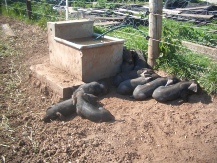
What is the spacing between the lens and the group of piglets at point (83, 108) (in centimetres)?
416

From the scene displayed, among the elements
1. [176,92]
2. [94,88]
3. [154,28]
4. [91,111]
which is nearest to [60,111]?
[91,111]

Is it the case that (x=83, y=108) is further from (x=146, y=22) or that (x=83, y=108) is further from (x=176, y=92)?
(x=146, y=22)

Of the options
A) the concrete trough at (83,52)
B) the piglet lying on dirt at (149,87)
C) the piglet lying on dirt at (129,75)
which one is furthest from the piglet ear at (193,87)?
the concrete trough at (83,52)

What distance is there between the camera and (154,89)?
4.67 metres

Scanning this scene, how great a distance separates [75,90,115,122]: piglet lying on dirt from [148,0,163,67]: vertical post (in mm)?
1552

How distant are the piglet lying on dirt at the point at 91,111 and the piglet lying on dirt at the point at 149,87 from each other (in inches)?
25.2

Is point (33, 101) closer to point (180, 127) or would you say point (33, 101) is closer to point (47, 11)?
point (180, 127)

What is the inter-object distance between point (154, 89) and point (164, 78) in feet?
0.89

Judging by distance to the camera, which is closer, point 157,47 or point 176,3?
point 157,47

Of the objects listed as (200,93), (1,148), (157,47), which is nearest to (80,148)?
(1,148)

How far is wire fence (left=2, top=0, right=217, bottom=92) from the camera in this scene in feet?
17.5

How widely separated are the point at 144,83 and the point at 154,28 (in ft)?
3.20

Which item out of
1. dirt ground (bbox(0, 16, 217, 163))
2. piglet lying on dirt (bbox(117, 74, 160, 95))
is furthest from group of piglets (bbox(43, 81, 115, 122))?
piglet lying on dirt (bbox(117, 74, 160, 95))

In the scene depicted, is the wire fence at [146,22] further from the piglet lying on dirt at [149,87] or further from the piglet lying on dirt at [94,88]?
the piglet lying on dirt at [94,88]
